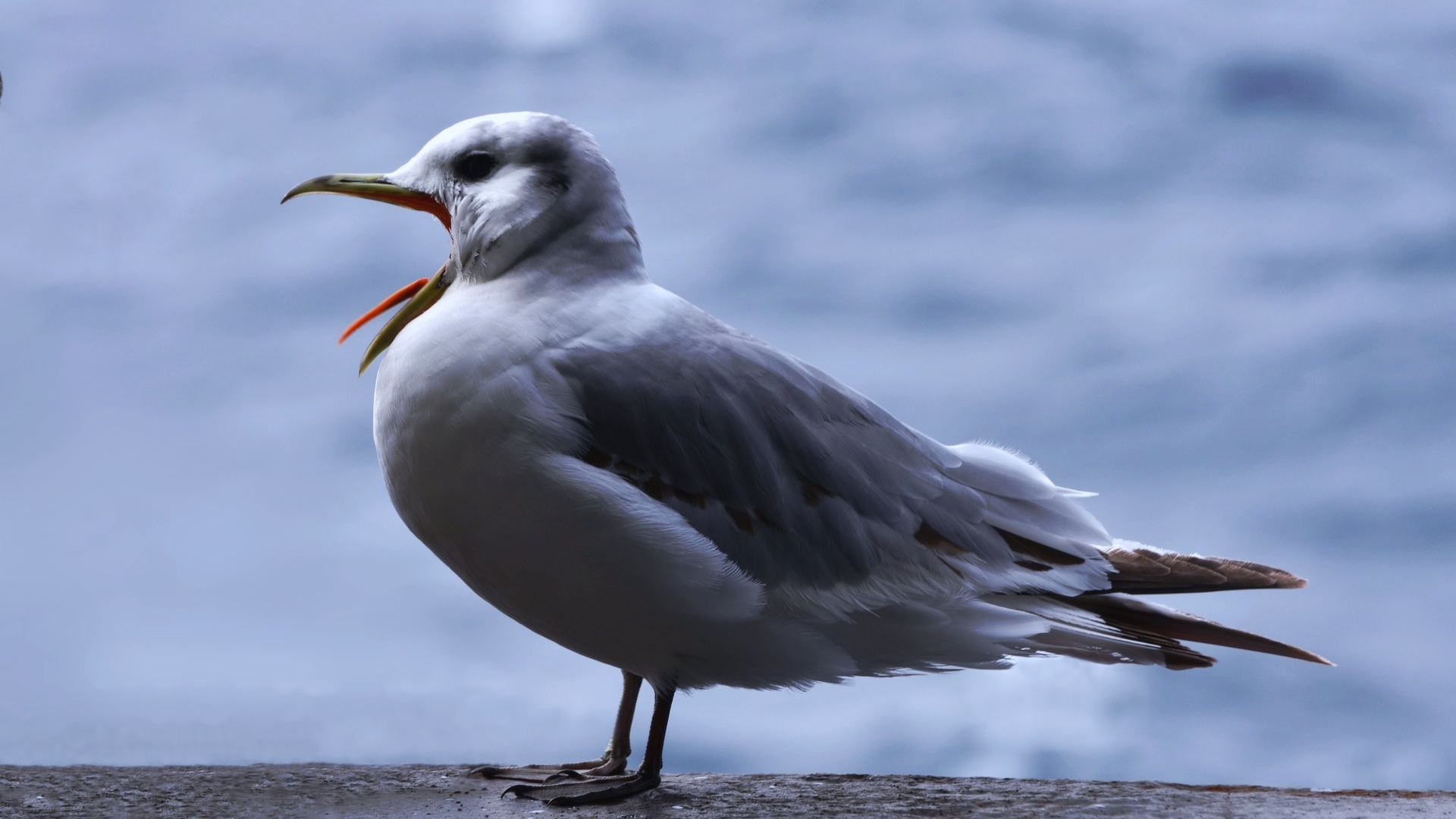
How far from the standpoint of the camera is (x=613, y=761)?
2305 millimetres

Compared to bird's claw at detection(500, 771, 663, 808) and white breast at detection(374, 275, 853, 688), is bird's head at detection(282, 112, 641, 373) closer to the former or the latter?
white breast at detection(374, 275, 853, 688)

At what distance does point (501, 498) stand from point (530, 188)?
0.54 metres

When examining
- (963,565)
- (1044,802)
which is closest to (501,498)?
(963,565)

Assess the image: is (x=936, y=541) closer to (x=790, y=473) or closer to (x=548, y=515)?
(x=790, y=473)

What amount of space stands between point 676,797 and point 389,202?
3.77 feet

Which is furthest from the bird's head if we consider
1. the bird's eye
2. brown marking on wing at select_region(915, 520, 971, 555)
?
brown marking on wing at select_region(915, 520, 971, 555)

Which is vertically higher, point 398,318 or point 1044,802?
point 398,318

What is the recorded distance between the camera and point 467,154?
212 cm

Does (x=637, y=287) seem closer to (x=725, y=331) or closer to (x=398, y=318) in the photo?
(x=725, y=331)

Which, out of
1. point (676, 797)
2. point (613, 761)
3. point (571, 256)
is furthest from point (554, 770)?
point (571, 256)

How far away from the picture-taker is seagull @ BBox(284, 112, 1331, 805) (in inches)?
74.3

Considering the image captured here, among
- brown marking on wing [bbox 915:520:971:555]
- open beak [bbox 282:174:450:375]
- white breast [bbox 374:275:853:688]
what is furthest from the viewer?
open beak [bbox 282:174:450:375]

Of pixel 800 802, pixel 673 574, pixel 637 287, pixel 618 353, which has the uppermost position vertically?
pixel 637 287

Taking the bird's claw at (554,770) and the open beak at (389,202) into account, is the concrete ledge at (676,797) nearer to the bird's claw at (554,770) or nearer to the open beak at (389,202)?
the bird's claw at (554,770)
